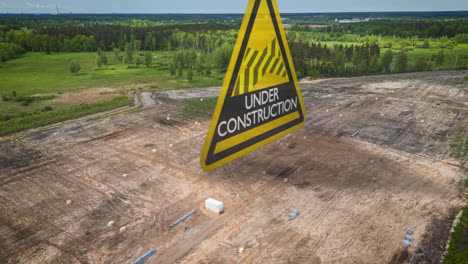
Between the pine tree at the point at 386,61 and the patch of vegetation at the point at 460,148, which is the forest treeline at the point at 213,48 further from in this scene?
the patch of vegetation at the point at 460,148

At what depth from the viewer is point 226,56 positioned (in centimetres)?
7156

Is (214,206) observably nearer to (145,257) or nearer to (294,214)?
(294,214)

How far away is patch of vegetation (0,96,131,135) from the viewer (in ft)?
117

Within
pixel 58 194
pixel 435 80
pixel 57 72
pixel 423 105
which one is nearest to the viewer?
pixel 58 194

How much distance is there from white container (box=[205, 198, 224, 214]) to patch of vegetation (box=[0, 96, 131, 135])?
27.0 meters

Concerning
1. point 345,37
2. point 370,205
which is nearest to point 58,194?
point 370,205

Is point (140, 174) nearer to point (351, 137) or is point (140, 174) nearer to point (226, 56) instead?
point (351, 137)

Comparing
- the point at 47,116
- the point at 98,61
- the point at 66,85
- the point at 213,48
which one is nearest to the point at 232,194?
the point at 47,116

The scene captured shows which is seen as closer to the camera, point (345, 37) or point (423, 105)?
point (423, 105)

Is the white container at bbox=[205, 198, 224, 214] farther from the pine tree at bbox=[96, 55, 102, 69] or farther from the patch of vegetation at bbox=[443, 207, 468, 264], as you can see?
the pine tree at bbox=[96, 55, 102, 69]

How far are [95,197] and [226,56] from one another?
181 feet

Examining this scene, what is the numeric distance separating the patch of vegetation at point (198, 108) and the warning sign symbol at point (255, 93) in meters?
31.0

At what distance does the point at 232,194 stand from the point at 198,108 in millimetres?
23246

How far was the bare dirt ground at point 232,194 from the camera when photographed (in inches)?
642
